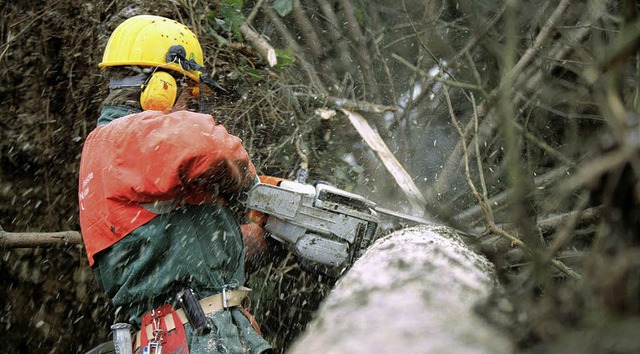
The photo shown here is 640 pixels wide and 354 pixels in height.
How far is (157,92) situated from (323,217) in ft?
3.11

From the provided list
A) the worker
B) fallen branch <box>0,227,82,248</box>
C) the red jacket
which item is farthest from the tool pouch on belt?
fallen branch <box>0,227,82,248</box>

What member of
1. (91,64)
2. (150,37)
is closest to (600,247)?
(150,37)

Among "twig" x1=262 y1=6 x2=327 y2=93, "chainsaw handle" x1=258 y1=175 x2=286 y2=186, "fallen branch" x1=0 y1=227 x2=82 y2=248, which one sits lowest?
"fallen branch" x1=0 y1=227 x2=82 y2=248

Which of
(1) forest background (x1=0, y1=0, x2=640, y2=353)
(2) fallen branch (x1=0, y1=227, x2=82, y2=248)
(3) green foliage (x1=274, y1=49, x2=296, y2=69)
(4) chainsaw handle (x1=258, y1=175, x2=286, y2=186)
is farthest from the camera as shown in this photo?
(3) green foliage (x1=274, y1=49, x2=296, y2=69)

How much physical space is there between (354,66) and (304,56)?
1.41 feet

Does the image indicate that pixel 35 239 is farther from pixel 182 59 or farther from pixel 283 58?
pixel 283 58

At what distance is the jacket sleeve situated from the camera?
2188 mm

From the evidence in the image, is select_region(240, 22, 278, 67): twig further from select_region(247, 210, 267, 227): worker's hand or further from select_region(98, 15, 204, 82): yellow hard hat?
select_region(247, 210, 267, 227): worker's hand

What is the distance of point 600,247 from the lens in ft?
2.61

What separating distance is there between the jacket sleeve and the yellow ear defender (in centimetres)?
30

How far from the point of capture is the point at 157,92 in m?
2.59

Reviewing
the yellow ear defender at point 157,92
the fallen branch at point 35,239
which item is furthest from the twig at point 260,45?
the fallen branch at point 35,239

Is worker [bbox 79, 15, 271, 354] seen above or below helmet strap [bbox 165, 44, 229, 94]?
below

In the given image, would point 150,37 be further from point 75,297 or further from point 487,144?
point 487,144
